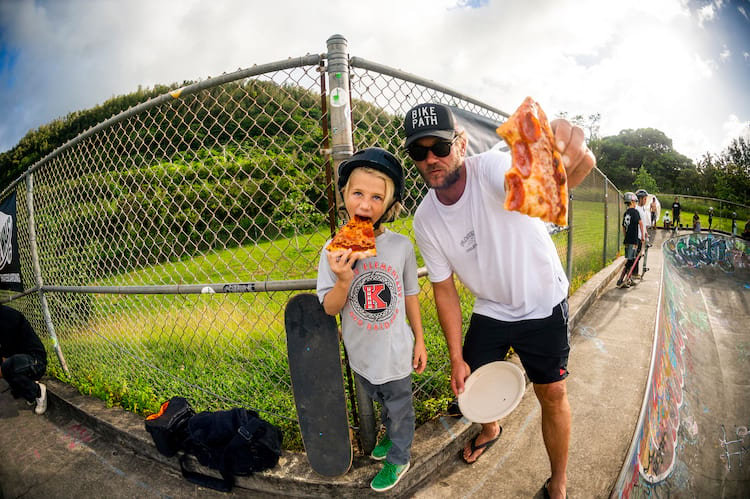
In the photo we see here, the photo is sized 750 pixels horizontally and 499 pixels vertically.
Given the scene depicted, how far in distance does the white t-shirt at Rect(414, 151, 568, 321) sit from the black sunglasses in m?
0.21

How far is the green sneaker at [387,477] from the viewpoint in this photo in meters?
1.93

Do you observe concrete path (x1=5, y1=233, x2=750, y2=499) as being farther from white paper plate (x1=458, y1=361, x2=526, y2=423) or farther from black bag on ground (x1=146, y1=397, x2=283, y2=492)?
white paper plate (x1=458, y1=361, x2=526, y2=423)

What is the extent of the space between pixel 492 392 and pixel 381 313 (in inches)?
37.5

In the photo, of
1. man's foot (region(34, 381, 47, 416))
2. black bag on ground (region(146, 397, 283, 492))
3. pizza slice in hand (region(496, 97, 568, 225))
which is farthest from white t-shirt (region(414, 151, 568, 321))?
man's foot (region(34, 381, 47, 416))

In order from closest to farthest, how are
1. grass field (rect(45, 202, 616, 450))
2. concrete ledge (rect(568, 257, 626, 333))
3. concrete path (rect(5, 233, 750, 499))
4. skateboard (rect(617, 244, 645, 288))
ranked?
concrete path (rect(5, 233, 750, 499)), grass field (rect(45, 202, 616, 450)), concrete ledge (rect(568, 257, 626, 333)), skateboard (rect(617, 244, 645, 288))

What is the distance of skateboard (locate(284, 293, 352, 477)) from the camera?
6.53 feet

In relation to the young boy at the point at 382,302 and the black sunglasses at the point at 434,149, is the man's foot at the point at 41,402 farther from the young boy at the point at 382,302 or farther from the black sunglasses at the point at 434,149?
the black sunglasses at the point at 434,149

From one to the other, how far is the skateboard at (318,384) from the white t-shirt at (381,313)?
0.24 metres

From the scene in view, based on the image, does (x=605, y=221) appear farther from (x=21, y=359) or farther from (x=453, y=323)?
(x=21, y=359)

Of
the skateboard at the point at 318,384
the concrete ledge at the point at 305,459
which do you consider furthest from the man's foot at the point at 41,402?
the skateboard at the point at 318,384

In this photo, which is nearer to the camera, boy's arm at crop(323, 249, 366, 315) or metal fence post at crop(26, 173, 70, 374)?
boy's arm at crop(323, 249, 366, 315)

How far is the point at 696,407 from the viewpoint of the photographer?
3.50 m

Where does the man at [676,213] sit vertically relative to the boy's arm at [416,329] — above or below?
above

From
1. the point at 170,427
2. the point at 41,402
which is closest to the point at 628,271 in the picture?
the point at 170,427
